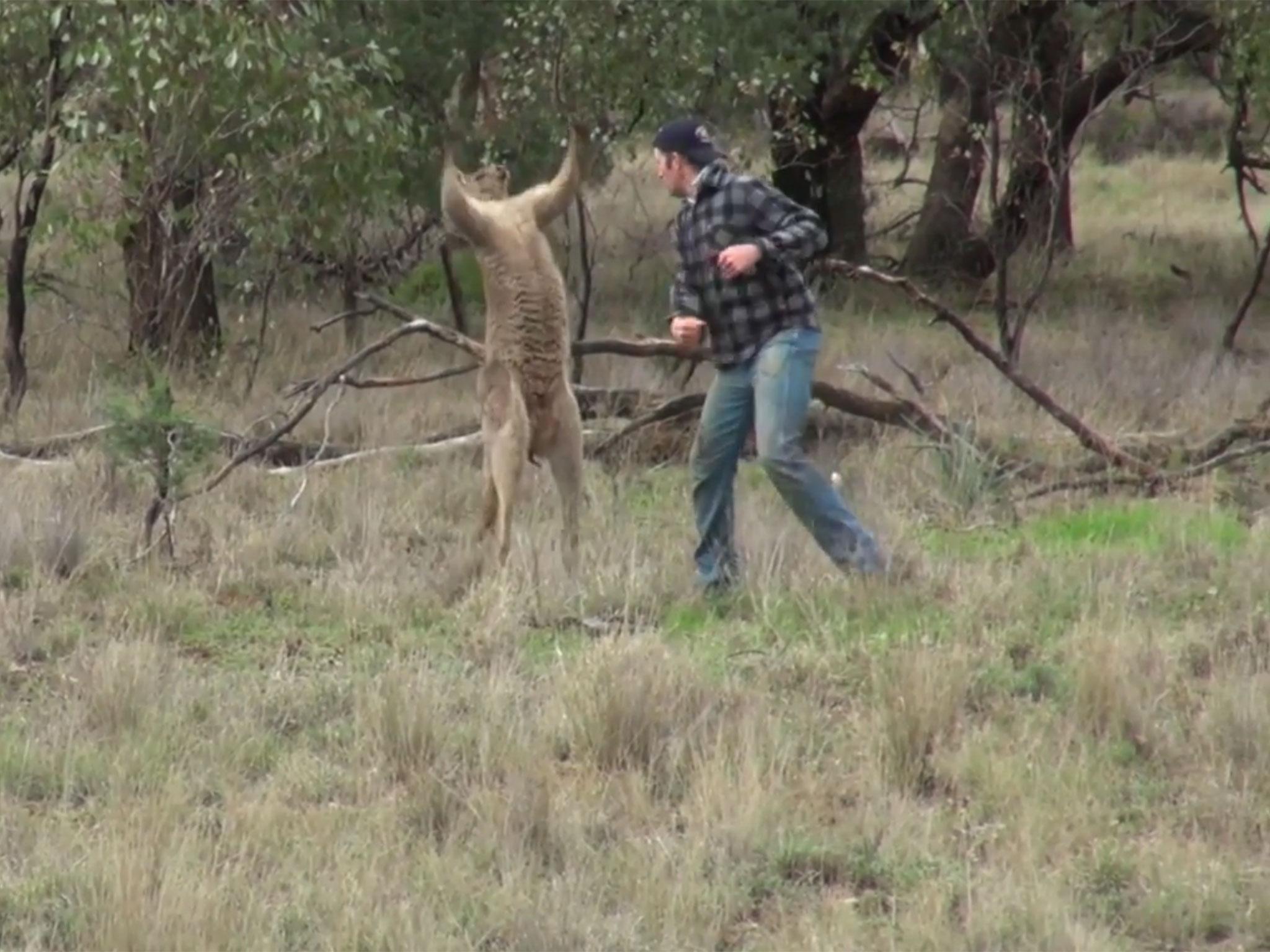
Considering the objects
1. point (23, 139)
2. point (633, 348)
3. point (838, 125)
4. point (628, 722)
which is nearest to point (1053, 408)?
point (633, 348)

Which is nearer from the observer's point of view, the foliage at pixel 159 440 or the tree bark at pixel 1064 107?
the foliage at pixel 159 440

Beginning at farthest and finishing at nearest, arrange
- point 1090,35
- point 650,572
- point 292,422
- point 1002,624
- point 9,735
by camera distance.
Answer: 1. point 1090,35
2. point 292,422
3. point 650,572
4. point 1002,624
5. point 9,735

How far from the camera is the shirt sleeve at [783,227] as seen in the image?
29.3ft

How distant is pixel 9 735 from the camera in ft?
24.1

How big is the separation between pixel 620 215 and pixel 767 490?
15.1 metres

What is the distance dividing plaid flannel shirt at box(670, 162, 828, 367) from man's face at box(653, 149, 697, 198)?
5 centimetres

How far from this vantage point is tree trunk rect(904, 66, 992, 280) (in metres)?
21.1

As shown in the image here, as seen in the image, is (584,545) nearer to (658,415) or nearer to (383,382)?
(383,382)

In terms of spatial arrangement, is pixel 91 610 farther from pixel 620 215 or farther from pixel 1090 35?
pixel 620 215

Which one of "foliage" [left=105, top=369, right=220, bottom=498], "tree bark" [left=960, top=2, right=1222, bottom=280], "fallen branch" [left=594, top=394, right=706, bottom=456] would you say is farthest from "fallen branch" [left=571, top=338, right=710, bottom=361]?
"tree bark" [left=960, top=2, right=1222, bottom=280]

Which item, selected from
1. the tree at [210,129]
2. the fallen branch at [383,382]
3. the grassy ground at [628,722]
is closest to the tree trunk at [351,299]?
the tree at [210,129]

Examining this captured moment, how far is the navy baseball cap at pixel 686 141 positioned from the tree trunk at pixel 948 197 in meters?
11.8

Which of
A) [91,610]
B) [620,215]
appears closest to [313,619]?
[91,610]

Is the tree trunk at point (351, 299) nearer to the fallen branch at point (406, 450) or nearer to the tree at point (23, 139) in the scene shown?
the tree at point (23, 139)
